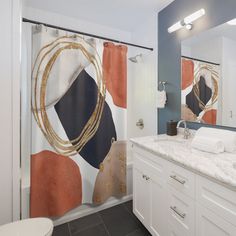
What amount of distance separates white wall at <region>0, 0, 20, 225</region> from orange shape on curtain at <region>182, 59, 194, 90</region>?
5.16ft

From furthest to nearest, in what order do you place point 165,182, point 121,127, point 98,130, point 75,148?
point 121,127 → point 98,130 → point 75,148 → point 165,182

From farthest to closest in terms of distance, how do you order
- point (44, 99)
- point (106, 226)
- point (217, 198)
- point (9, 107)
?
point (106, 226) < point (44, 99) < point (9, 107) < point (217, 198)

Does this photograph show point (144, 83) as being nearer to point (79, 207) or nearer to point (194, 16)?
point (194, 16)

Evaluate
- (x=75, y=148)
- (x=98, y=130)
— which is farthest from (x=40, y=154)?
(x=98, y=130)

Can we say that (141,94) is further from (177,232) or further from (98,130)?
(177,232)

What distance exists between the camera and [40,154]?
60.8 inches

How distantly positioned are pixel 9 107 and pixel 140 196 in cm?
135

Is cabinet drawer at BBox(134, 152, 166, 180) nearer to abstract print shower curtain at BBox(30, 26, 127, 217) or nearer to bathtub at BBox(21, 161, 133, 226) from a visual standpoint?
abstract print shower curtain at BBox(30, 26, 127, 217)

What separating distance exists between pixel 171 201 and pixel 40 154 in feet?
3.97

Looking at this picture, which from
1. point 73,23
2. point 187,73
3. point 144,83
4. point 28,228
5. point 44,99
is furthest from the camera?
point 144,83

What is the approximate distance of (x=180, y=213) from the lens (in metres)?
1.08

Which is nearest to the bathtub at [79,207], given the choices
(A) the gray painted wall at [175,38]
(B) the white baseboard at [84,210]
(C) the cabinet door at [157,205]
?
(B) the white baseboard at [84,210]

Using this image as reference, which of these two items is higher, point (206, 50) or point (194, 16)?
point (194, 16)

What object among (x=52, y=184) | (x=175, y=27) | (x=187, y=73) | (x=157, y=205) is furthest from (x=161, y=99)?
(x=52, y=184)
